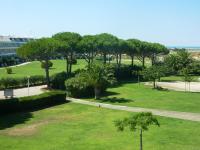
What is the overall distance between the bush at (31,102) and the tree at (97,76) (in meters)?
3.99

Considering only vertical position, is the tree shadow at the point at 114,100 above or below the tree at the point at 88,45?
below

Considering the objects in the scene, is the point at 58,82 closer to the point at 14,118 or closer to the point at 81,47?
the point at 81,47

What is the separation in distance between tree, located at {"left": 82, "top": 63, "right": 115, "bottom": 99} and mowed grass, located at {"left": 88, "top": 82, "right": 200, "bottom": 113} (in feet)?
5.25

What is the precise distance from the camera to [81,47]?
59.7 meters

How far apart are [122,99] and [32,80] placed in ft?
59.0

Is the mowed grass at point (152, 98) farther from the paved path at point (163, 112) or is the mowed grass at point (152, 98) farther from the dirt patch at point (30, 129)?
the dirt patch at point (30, 129)

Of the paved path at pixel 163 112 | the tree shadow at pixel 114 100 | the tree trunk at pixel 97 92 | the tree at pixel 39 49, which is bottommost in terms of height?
the paved path at pixel 163 112

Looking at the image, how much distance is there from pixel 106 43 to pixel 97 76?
23.0 metres

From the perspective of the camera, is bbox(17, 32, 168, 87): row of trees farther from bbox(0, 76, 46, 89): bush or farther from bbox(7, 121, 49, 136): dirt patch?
bbox(7, 121, 49, 136): dirt patch

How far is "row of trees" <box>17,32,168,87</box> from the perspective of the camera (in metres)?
50.0

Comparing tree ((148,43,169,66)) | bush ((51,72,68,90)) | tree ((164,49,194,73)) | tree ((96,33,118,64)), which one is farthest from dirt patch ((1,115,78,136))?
tree ((148,43,169,66))

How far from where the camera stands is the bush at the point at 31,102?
34.2 metres

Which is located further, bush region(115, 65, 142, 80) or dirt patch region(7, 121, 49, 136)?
bush region(115, 65, 142, 80)

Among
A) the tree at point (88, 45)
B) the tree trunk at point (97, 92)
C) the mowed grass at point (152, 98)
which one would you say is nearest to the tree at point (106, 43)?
the tree at point (88, 45)
